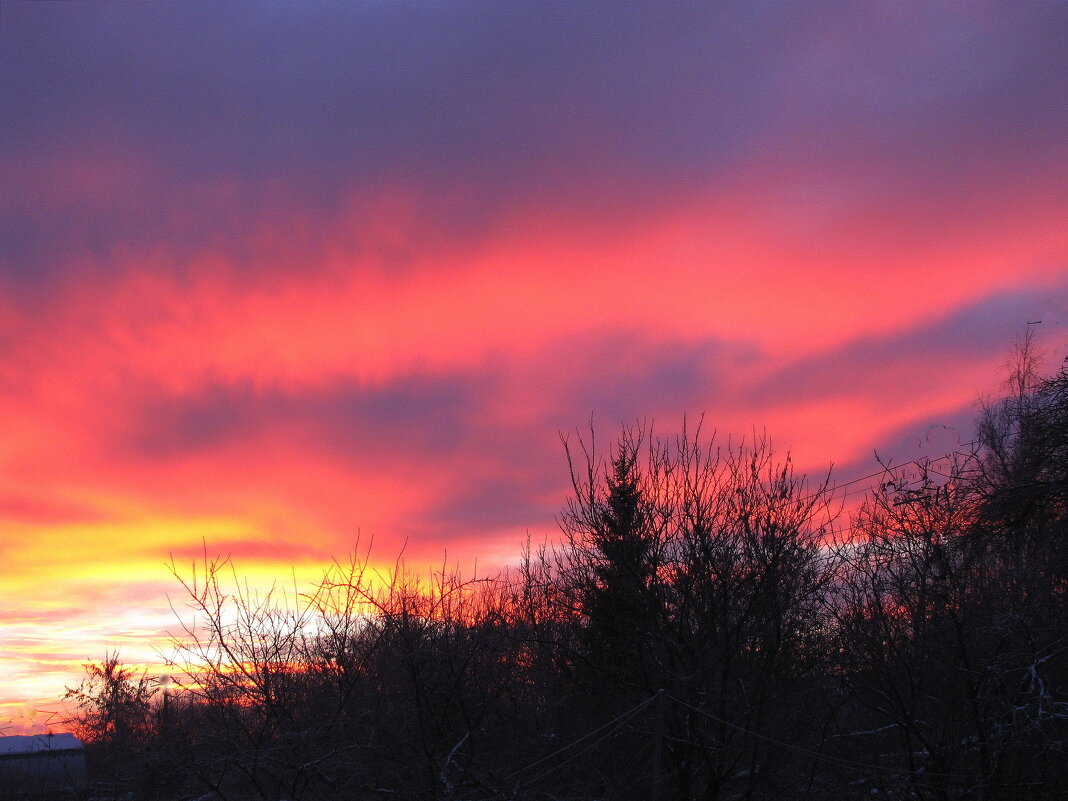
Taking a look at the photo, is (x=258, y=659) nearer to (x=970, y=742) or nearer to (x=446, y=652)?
(x=446, y=652)

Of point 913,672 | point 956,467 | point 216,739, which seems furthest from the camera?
point 956,467

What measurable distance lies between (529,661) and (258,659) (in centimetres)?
653

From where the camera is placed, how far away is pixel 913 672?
15820 mm

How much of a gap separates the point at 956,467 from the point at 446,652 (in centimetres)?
1085

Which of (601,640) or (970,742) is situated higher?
(601,640)

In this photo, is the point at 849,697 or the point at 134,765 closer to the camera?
the point at 134,765

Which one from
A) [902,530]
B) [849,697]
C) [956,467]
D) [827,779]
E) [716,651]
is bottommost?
[827,779]

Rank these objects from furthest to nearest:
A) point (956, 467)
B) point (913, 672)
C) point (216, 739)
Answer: point (956, 467) < point (913, 672) < point (216, 739)

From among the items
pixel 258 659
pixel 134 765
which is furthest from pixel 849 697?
pixel 134 765

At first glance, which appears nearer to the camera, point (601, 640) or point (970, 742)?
point (970, 742)

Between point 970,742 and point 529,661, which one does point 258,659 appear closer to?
point 529,661

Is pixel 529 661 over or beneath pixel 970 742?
over

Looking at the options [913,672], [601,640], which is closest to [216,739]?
[601,640]

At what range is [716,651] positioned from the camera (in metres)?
14.0
